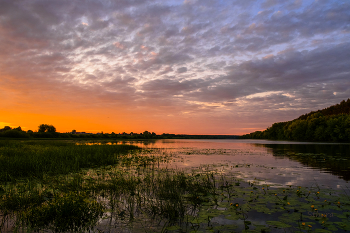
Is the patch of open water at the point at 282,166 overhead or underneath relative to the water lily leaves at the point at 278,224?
underneath

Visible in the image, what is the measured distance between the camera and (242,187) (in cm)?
1066

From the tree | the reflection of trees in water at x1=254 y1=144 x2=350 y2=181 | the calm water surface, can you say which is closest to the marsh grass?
the calm water surface

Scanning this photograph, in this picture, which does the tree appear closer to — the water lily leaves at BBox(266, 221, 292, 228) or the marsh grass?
the marsh grass

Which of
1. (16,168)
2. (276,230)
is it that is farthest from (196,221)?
(16,168)

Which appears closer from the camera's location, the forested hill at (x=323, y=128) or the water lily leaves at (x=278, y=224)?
the water lily leaves at (x=278, y=224)

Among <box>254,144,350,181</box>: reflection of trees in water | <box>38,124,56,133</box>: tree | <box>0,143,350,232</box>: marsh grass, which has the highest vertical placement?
<box>38,124,56,133</box>: tree

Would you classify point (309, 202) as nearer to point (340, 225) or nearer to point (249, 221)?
point (340, 225)

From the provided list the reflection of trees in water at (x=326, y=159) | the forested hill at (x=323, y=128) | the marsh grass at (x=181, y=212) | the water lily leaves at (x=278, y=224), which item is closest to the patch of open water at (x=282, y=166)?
the reflection of trees in water at (x=326, y=159)

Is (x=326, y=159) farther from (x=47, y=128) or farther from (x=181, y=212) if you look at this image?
(x=47, y=128)

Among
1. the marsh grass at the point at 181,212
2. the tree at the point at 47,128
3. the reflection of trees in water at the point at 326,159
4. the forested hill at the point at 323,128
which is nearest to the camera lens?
the marsh grass at the point at 181,212

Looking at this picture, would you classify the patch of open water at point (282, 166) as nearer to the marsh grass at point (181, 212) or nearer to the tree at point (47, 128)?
the marsh grass at point (181, 212)

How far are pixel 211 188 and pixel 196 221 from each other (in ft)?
14.0

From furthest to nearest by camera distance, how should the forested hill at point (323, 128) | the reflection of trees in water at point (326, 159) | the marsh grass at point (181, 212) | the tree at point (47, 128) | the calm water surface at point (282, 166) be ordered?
1. the tree at point (47, 128)
2. the forested hill at point (323, 128)
3. the reflection of trees in water at point (326, 159)
4. the calm water surface at point (282, 166)
5. the marsh grass at point (181, 212)

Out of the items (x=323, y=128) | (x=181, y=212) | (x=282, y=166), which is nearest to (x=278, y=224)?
(x=181, y=212)
